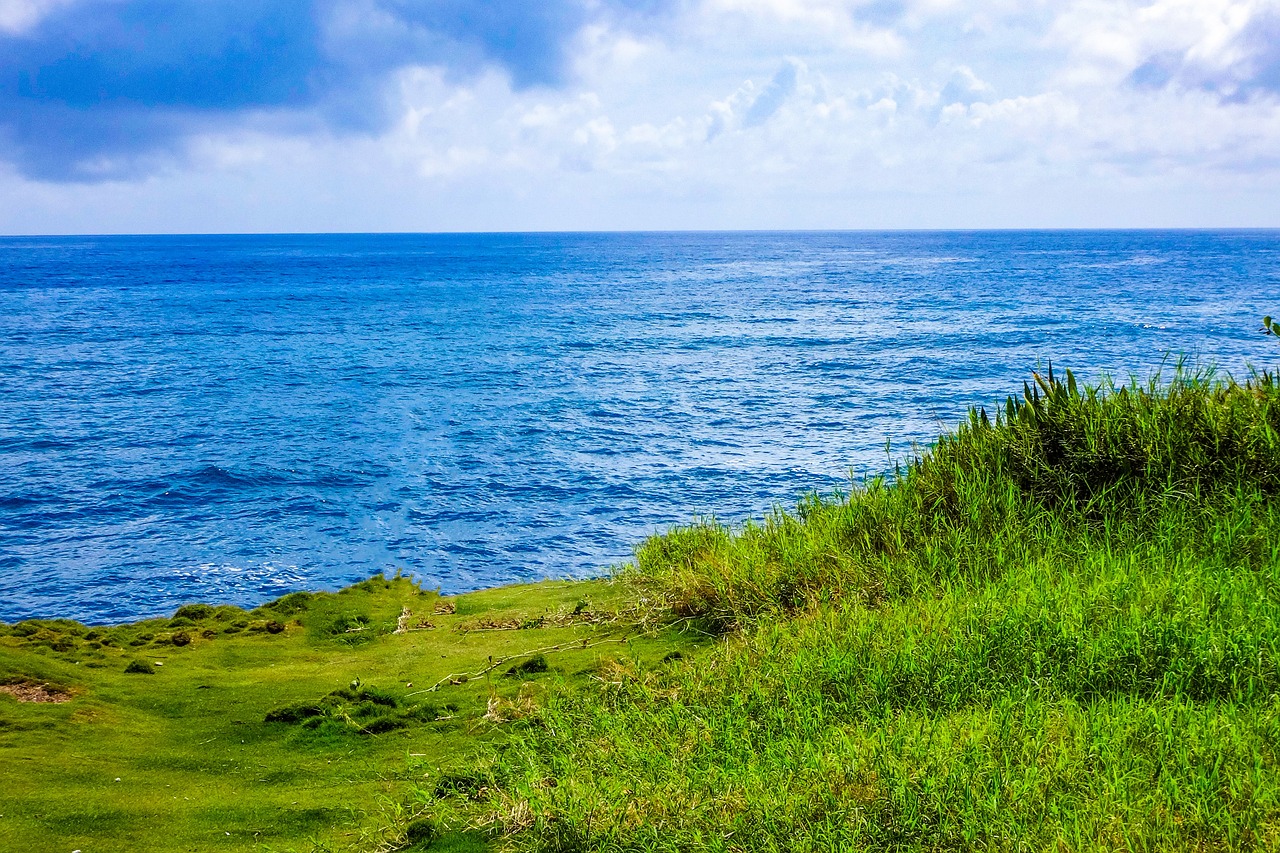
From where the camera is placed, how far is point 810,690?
4.96m

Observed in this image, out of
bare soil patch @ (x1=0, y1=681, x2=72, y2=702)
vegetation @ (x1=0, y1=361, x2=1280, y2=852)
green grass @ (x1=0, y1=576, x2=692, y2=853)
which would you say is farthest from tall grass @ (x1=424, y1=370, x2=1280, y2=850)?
bare soil patch @ (x1=0, y1=681, x2=72, y2=702)

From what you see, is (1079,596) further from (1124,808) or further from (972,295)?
(972,295)

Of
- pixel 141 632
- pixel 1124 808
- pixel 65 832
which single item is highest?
pixel 1124 808

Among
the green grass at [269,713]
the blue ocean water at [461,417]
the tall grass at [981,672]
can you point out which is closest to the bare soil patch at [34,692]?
the green grass at [269,713]

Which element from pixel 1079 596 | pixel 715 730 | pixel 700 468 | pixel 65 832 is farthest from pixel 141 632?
pixel 700 468

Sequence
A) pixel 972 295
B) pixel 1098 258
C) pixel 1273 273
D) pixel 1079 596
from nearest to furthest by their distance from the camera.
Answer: pixel 1079 596 → pixel 972 295 → pixel 1273 273 → pixel 1098 258

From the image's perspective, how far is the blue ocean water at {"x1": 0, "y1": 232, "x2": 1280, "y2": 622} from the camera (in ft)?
56.3

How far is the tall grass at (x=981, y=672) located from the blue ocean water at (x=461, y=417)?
150 cm

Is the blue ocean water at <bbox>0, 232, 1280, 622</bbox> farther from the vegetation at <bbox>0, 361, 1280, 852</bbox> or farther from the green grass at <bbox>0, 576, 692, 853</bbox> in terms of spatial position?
the green grass at <bbox>0, 576, 692, 853</bbox>

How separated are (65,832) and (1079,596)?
18.7ft

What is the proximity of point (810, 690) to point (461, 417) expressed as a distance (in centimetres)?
2460

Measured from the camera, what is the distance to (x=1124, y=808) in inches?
136

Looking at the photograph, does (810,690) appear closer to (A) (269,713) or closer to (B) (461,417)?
(A) (269,713)

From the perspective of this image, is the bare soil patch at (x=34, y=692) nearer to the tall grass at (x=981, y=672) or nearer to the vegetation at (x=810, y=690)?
the vegetation at (x=810, y=690)
